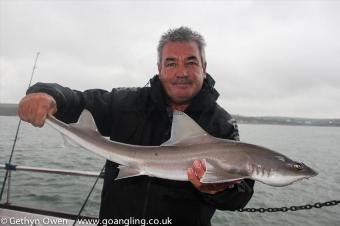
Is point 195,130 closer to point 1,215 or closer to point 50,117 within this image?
point 50,117

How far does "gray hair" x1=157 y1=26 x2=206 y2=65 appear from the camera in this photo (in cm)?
400

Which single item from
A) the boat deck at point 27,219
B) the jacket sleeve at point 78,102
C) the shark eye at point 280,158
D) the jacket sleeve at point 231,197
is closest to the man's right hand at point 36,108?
the jacket sleeve at point 78,102

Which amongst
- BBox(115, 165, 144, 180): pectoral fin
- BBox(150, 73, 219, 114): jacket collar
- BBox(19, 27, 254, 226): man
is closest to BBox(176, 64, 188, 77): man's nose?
BBox(19, 27, 254, 226): man

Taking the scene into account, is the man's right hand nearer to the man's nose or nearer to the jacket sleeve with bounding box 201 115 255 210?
the man's nose

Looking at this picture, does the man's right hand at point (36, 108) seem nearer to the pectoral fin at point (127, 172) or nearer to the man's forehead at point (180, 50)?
the pectoral fin at point (127, 172)

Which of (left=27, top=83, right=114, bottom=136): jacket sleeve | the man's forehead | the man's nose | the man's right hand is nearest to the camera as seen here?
the man's right hand

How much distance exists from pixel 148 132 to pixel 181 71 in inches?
31.3

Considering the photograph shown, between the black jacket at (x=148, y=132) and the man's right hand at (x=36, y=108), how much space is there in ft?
0.53

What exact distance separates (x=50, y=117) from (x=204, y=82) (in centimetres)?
189

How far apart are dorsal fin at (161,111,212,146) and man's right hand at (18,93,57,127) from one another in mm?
1220

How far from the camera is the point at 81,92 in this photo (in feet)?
12.7

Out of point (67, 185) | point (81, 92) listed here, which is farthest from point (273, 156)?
point (67, 185)

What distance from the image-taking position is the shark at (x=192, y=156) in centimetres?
305

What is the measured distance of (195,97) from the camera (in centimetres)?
398
